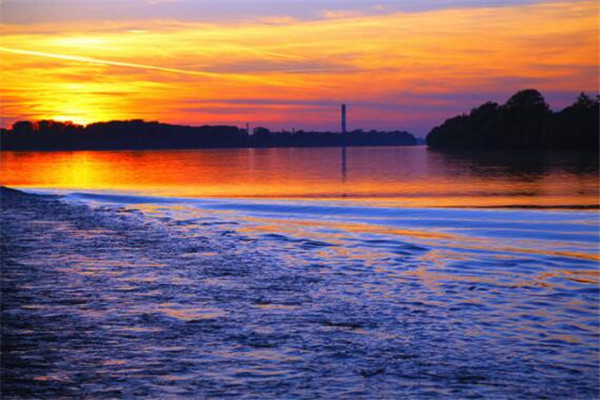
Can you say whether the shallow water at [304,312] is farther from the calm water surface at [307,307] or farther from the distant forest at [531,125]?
the distant forest at [531,125]

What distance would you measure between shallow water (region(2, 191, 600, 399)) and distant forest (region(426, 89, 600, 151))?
109821 millimetres

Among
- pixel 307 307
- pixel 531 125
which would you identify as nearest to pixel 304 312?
pixel 307 307

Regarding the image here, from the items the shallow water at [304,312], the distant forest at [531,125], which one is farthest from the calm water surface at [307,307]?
the distant forest at [531,125]

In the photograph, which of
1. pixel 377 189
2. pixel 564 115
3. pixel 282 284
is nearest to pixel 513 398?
pixel 282 284

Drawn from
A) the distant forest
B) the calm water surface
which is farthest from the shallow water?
the distant forest

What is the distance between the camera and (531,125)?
500ft

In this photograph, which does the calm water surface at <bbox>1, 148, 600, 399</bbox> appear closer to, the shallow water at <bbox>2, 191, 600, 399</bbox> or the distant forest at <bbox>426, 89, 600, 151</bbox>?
the shallow water at <bbox>2, 191, 600, 399</bbox>

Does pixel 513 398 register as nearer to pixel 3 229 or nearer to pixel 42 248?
pixel 42 248

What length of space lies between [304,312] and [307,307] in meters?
0.32

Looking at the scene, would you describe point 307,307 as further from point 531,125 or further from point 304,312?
point 531,125

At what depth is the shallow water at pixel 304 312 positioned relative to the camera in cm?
724

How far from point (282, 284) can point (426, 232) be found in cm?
806

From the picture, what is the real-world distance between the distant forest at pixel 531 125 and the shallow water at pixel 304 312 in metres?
110

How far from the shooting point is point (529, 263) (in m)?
14.1
